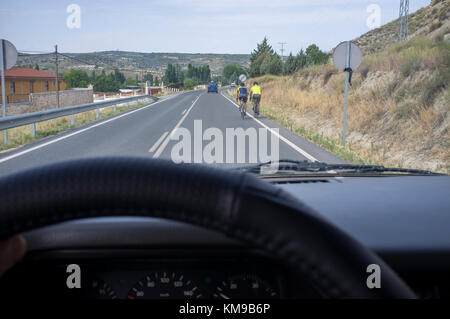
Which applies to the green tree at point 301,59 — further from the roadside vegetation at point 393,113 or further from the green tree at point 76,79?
the green tree at point 76,79

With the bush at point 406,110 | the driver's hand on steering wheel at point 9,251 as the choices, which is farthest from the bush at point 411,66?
the driver's hand on steering wheel at point 9,251

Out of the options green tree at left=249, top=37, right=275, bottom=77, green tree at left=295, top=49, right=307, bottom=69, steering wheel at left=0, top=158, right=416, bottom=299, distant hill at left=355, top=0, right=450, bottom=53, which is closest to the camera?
steering wheel at left=0, top=158, right=416, bottom=299

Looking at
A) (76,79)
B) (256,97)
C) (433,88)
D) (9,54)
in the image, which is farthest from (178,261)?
(76,79)

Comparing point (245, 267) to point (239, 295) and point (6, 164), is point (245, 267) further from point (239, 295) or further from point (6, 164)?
point (6, 164)

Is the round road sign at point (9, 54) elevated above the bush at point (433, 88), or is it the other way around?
the round road sign at point (9, 54)

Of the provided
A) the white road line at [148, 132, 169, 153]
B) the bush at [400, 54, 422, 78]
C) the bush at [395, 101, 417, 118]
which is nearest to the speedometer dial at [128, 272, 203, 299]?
the white road line at [148, 132, 169, 153]

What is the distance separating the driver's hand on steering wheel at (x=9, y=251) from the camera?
98 centimetres

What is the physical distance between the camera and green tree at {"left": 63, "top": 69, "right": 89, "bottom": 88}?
537 ft

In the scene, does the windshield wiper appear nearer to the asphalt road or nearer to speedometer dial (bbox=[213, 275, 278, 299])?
speedometer dial (bbox=[213, 275, 278, 299])

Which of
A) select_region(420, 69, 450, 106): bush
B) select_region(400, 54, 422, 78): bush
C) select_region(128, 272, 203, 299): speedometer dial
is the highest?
select_region(400, 54, 422, 78): bush

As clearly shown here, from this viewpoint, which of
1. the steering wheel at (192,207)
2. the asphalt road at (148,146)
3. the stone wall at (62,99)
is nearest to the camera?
the steering wheel at (192,207)

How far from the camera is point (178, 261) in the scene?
196 cm

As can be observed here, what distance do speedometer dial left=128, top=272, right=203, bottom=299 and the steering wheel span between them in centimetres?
118

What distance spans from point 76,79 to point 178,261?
175909 mm
